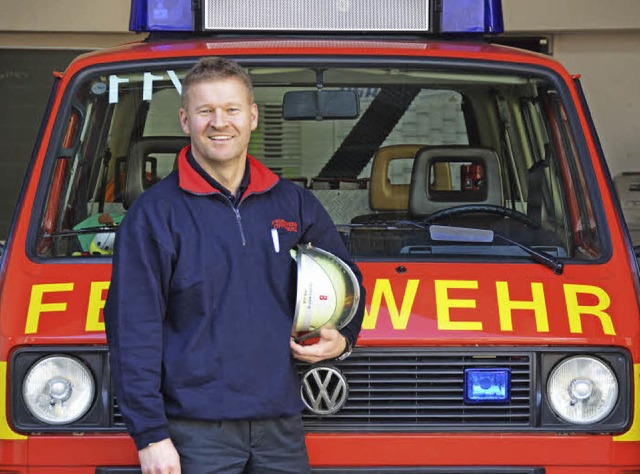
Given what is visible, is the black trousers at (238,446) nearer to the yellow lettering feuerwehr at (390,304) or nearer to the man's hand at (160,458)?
the man's hand at (160,458)

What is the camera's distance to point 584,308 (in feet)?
14.3

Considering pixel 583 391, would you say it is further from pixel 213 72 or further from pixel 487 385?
pixel 213 72

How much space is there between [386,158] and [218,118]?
6.62 ft

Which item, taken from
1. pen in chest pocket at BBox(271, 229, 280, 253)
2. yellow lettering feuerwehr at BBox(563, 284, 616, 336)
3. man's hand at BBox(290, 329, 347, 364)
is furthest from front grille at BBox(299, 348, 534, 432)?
pen in chest pocket at BBox(271, 229, 280, 253)

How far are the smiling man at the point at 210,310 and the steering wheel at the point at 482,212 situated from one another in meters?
1.27

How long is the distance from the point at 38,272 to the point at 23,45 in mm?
8869

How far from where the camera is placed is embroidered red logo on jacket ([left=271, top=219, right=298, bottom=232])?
12.4 feet

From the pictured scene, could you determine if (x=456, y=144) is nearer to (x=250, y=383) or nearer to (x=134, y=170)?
(x=134, y=170)

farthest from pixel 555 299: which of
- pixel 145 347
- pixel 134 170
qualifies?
pixel 134 170

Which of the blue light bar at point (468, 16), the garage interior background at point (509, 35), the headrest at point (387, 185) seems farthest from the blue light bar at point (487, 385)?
the garage interior background at point (509, 35)

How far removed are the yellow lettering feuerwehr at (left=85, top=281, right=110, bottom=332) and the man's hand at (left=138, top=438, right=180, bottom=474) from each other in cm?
74

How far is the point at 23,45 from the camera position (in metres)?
13.0

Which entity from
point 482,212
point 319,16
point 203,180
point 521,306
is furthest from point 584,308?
point 319,16

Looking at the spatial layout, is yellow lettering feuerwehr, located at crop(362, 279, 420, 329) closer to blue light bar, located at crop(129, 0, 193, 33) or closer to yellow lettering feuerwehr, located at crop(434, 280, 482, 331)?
yellow lettering feuerwehr, located at crop(434, 280, 482, 331)
